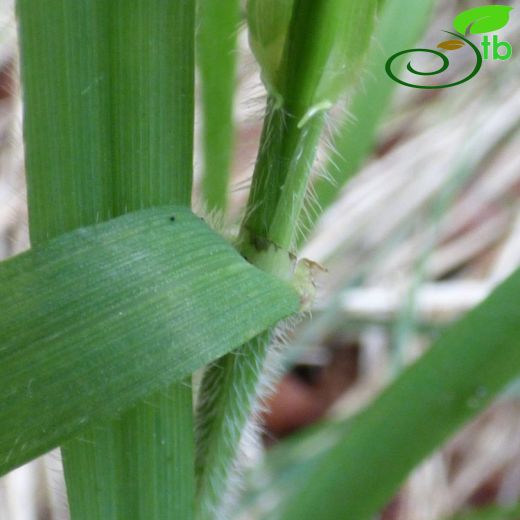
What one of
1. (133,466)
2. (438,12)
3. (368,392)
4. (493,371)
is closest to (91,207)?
(133,466)

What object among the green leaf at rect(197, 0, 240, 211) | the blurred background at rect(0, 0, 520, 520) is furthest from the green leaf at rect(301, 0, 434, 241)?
the blurred background at rect(0, 0, 520, 520)

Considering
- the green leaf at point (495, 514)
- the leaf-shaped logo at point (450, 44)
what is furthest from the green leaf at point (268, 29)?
the green leaf at point (495, 514)

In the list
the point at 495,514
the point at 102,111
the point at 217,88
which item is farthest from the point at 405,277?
the point at 102,111

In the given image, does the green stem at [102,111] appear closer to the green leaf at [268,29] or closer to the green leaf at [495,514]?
the green leaf at [268,29]

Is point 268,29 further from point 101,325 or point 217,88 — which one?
point 217,88

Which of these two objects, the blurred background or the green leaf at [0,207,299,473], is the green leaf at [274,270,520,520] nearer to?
the green leaf at [0,207,299,473]

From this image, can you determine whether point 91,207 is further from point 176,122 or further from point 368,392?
point 368,392
